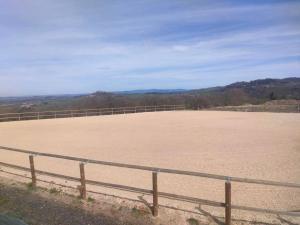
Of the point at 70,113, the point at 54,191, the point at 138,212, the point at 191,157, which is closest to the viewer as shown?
the point at 138,212

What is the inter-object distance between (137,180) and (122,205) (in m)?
3.13

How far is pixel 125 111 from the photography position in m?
48.1

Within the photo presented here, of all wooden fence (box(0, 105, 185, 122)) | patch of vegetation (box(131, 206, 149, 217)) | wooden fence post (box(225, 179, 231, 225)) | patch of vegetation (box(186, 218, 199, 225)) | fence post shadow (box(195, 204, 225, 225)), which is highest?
wooden fence post (box(225, 179, 231, 225))

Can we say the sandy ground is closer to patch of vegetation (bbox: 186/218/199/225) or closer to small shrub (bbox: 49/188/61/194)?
patch of vegetation (bbox: 186/218/199/225)

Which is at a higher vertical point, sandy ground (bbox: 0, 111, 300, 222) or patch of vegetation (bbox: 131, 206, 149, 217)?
patch of vegetation (bbox: 131, 206, 149, 217)

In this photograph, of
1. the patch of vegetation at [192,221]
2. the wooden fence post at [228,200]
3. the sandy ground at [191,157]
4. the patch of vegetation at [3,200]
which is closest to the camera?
the wooden fence post at [228,200]

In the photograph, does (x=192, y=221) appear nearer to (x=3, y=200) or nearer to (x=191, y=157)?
(x=3, y=200)

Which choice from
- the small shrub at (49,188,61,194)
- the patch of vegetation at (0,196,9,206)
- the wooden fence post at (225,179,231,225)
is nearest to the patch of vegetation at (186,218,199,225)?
the wooden fence post at (225,179,231,225)

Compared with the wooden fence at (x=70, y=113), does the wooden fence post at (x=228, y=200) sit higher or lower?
higher

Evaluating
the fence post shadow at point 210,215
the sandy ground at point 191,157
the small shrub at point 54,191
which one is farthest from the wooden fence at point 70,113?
the fence post shadow at point 210,215

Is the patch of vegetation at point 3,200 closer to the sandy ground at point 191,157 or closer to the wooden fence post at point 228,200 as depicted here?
the sandy ground at point 191,157

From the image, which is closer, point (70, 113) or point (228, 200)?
point (228, 200)

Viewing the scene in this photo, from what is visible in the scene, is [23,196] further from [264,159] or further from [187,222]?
[264,159]

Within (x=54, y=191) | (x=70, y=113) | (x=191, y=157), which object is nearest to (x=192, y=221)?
(x=54, y=191)
